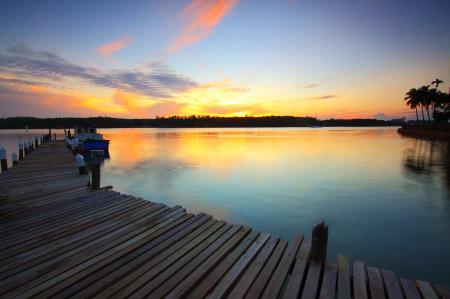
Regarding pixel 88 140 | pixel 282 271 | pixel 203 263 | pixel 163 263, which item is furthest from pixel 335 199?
pixel 88 140

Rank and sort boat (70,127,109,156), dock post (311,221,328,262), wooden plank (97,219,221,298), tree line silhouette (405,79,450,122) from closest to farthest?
wooden plank (97,219,221,298) → dock post (311,221,328,262) → boat (70,127,109,156) → tree line silhouette (405,79,450,122)

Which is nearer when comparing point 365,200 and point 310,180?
point 365,200

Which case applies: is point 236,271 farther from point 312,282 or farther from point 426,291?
point 426,291

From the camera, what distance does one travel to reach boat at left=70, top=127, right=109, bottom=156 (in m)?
27.4

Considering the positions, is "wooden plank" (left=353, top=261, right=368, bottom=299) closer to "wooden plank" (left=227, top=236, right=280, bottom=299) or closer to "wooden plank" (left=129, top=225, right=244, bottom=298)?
"wooden plank" (left=227, top=236, right=280, bottom=299)

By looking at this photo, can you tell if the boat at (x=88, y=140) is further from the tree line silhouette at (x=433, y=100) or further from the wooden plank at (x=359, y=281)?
the tree line silhouette at (x=433, y=100)

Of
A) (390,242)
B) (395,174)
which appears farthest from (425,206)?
(395,174)

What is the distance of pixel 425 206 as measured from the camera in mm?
12336

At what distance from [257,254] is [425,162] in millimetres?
28539

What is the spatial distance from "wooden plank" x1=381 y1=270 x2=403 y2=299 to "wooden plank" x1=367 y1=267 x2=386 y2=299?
86mm

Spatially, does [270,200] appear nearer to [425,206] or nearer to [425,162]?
[425,206]

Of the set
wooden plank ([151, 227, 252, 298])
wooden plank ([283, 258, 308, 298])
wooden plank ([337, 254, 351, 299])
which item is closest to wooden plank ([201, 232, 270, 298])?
wooden plank ([151, 227, 252, 298])

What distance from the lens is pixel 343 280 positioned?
4238 millimetres

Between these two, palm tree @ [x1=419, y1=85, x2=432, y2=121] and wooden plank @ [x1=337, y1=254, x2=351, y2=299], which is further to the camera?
palm tree @ [x1=419, y1=85, x2=432, y2=121]
